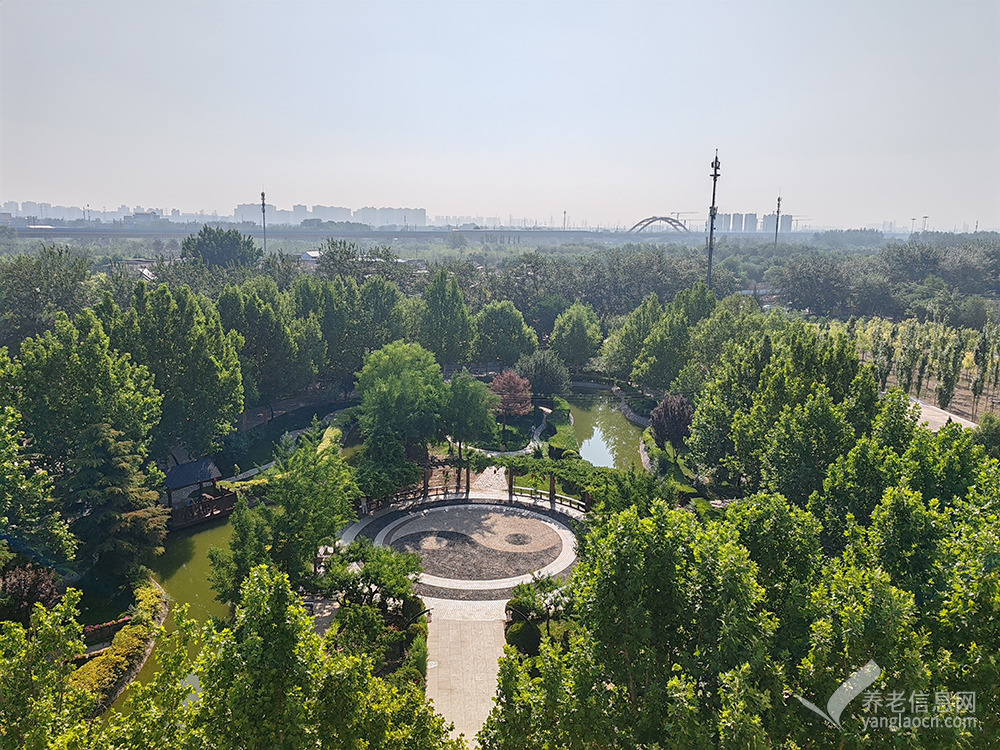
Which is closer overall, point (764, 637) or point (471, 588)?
point (764, 637)

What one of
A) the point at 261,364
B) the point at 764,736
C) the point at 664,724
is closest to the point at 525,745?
the point at 664,724

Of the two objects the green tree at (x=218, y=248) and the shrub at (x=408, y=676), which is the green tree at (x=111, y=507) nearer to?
the shrub at (x=408, y=676)

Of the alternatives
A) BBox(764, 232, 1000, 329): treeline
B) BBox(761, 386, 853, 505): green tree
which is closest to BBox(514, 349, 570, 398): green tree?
BBox(761, 386, 853, 505): green tree

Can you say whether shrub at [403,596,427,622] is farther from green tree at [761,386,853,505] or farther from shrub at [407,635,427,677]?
green tree at [761,386,853,505]

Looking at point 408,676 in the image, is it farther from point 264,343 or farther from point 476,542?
point 264,343

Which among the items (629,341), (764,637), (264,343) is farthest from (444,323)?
(764,637)

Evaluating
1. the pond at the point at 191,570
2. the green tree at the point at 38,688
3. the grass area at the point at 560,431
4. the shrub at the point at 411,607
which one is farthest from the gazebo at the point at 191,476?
the green tree at the point at 38,688

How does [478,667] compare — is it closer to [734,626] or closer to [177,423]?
[734,626]
